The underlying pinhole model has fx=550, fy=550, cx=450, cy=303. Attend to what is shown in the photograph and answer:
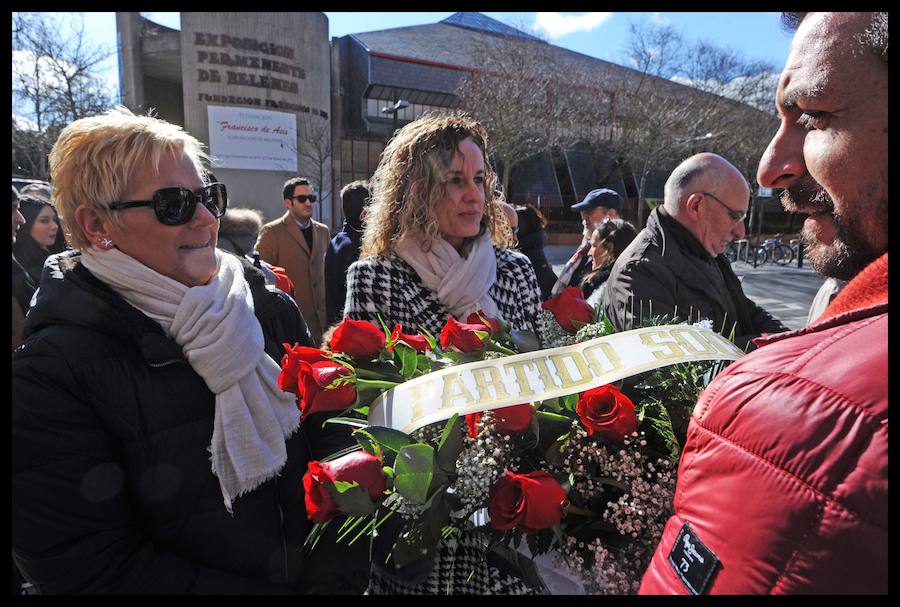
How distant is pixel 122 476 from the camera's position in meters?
1.46

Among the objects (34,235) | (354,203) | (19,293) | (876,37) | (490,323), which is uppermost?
(876,37)

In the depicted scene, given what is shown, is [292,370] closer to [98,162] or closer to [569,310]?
[569,310]

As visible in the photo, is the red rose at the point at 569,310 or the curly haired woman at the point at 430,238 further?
the curly haired woman at the point at 430,238

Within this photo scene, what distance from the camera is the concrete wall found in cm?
2230

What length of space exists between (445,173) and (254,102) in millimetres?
23771

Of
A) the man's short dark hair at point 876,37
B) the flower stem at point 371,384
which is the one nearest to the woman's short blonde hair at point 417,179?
the flower stem at point 371,384

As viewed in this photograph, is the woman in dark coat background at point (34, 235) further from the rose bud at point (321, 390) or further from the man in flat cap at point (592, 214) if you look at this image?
the man in flat cap at point (592, 214)

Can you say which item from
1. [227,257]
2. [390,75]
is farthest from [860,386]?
[390,75]

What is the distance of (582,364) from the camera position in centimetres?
114

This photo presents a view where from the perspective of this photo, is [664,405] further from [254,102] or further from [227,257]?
[254,102]

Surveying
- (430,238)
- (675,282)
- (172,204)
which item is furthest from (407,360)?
(675,282)

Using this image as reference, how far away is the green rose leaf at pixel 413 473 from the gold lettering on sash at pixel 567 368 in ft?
1.01

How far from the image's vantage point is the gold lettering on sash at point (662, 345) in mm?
1091

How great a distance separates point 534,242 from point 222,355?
4161mm
